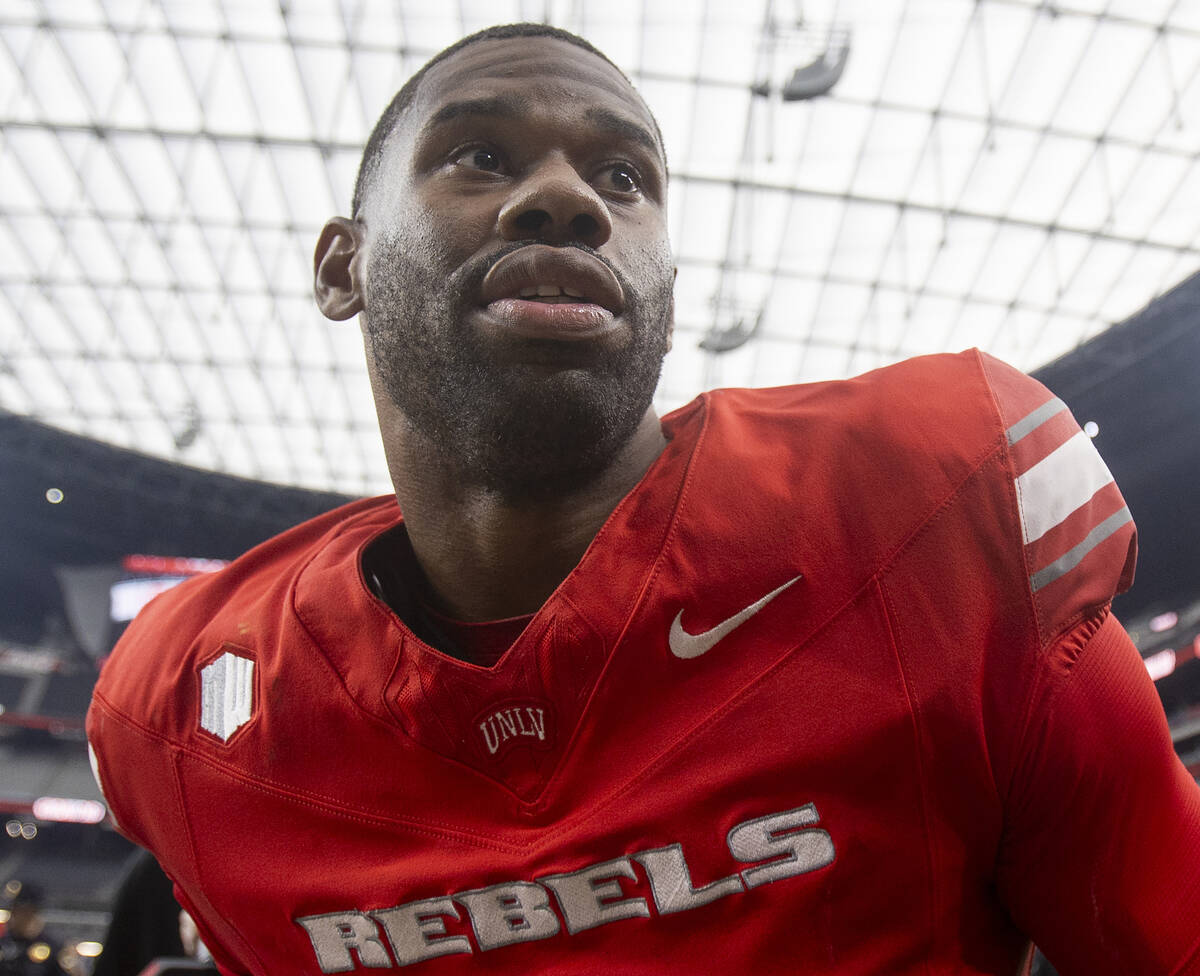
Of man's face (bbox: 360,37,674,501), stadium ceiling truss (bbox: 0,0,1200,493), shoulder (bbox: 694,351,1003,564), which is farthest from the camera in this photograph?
stadium ceiling truss (bbox: 0,0,1200,493)

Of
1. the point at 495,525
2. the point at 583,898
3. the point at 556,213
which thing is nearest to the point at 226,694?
the point at 495,525

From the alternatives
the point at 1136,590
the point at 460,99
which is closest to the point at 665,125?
the point at 1136,590

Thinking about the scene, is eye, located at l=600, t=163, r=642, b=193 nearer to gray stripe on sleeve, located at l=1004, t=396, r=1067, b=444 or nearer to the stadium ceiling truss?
gray stripe on sleeve, located at l=1004, t=396, r=1067, b=444

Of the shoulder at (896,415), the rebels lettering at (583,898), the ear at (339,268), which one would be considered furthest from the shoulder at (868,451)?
the ear at (339,268)

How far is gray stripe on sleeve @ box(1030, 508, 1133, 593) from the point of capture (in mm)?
984

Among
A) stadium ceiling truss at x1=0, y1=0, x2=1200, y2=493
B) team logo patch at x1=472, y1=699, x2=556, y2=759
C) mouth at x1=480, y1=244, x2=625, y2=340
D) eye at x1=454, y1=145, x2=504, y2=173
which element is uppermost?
eye at x1=454, y1=145, x2=504, y2=173

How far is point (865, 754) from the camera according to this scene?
975 mm

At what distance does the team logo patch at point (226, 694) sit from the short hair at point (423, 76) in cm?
87

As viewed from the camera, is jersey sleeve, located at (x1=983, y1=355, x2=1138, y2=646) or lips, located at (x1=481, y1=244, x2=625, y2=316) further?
lips, located at (x1=481, y1=244, x2=625, y2=316)

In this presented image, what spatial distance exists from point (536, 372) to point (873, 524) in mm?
476

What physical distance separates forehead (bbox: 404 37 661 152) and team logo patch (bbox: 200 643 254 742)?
928 millimetres

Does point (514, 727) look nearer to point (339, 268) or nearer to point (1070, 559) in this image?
point (1070, 559)

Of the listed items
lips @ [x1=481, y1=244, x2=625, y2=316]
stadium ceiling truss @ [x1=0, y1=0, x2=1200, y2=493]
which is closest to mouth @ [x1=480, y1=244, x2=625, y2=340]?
lips @ [x1=481, y1=244, x2=625, y2=316]

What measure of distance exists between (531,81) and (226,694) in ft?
3.56
